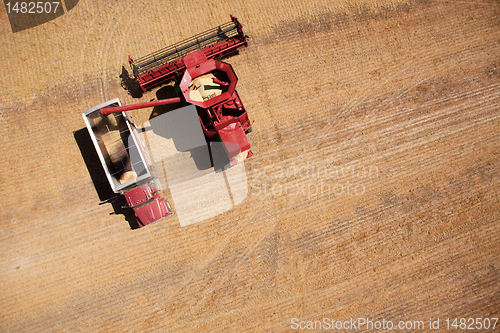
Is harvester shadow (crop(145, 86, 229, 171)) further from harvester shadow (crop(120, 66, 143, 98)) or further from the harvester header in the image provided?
harvester shadow (crop(120, 66, 143, 98))

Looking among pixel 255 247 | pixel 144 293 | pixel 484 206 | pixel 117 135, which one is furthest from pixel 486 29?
pixel 144 293

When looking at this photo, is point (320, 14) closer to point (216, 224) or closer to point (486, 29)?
point (486, 29)

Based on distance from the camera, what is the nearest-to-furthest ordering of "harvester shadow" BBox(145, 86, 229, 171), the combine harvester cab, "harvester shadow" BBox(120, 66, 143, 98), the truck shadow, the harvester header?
the combine harvester cab < the harvester header < the truck shadow < "harvester shadow" BBox(145, 86, 229, 171) < "harvester shadow" BBox(120, 66, 143, 98)

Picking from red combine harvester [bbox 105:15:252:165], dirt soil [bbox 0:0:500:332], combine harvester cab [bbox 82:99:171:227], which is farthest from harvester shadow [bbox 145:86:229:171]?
combine harvester cab [bbox 82:99:171:227]

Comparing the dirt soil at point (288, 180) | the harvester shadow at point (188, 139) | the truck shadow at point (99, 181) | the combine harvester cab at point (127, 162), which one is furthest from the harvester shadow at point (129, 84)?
the truck shadow at point (99, 181)

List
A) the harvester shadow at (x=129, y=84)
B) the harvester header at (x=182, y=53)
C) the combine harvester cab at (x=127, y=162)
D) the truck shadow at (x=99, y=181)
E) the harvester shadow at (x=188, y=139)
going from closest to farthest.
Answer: the combine harvester cab at (x=127, y=162) < the harvester header at (x=182, y=53) < the truck shadow at (x=99, y=181) < the harvester shadow at (x=188, y=139) < the harvester shadow at (x=129, y=84)

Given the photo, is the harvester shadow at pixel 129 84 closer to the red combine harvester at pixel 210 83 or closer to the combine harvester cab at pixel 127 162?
the red combine harvester at pixel 210 83
